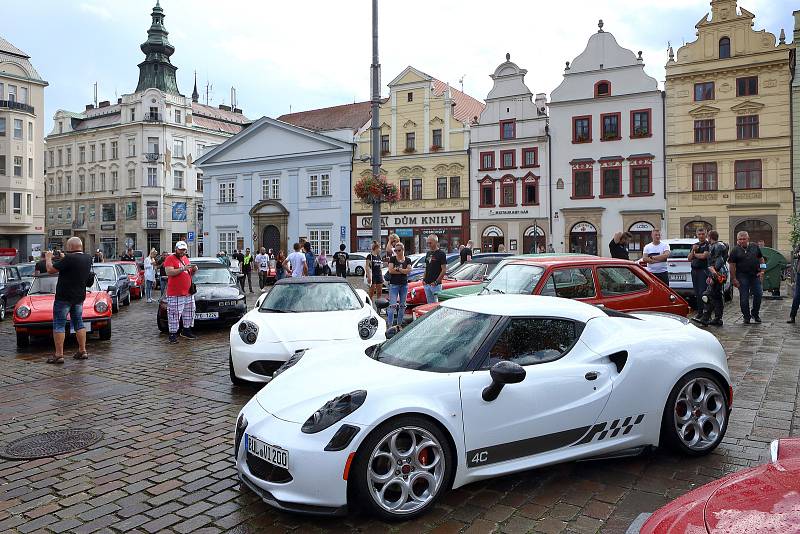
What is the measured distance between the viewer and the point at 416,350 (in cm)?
468

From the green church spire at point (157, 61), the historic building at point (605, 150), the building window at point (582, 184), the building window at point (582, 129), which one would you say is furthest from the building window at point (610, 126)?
the green church spire at point (157, 61)

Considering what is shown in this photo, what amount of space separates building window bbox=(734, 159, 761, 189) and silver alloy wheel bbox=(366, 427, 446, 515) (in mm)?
36782

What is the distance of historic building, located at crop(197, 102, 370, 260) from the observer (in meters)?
48.1

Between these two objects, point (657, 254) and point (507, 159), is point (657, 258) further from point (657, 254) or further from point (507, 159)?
point (507, 159)

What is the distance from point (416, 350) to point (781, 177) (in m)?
36.4

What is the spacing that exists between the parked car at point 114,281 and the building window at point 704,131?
103 feet

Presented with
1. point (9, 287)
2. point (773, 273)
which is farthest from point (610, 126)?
point (9, 287)

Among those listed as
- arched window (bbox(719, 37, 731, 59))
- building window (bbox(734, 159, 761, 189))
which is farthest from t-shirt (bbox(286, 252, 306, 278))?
arched window (bbox(719, 37, 731, 59))

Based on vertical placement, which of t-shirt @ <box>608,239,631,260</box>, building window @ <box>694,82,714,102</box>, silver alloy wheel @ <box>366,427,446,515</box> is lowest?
silver alloy wheel @ <box>366,427,446,515</box>

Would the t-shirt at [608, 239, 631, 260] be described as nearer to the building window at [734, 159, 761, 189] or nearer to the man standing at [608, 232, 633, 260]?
the man standing at [608, 232, 633, 260]

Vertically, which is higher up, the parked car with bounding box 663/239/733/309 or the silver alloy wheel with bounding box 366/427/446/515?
the parked car with bounding box 663/239/733/309

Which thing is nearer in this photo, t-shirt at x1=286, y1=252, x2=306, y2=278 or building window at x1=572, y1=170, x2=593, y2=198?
t-shirt at x1=286, y1=252, x2=306, y2=278

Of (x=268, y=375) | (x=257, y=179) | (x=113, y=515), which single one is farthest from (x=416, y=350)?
(x=257, y=179)

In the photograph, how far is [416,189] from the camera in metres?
44.9
